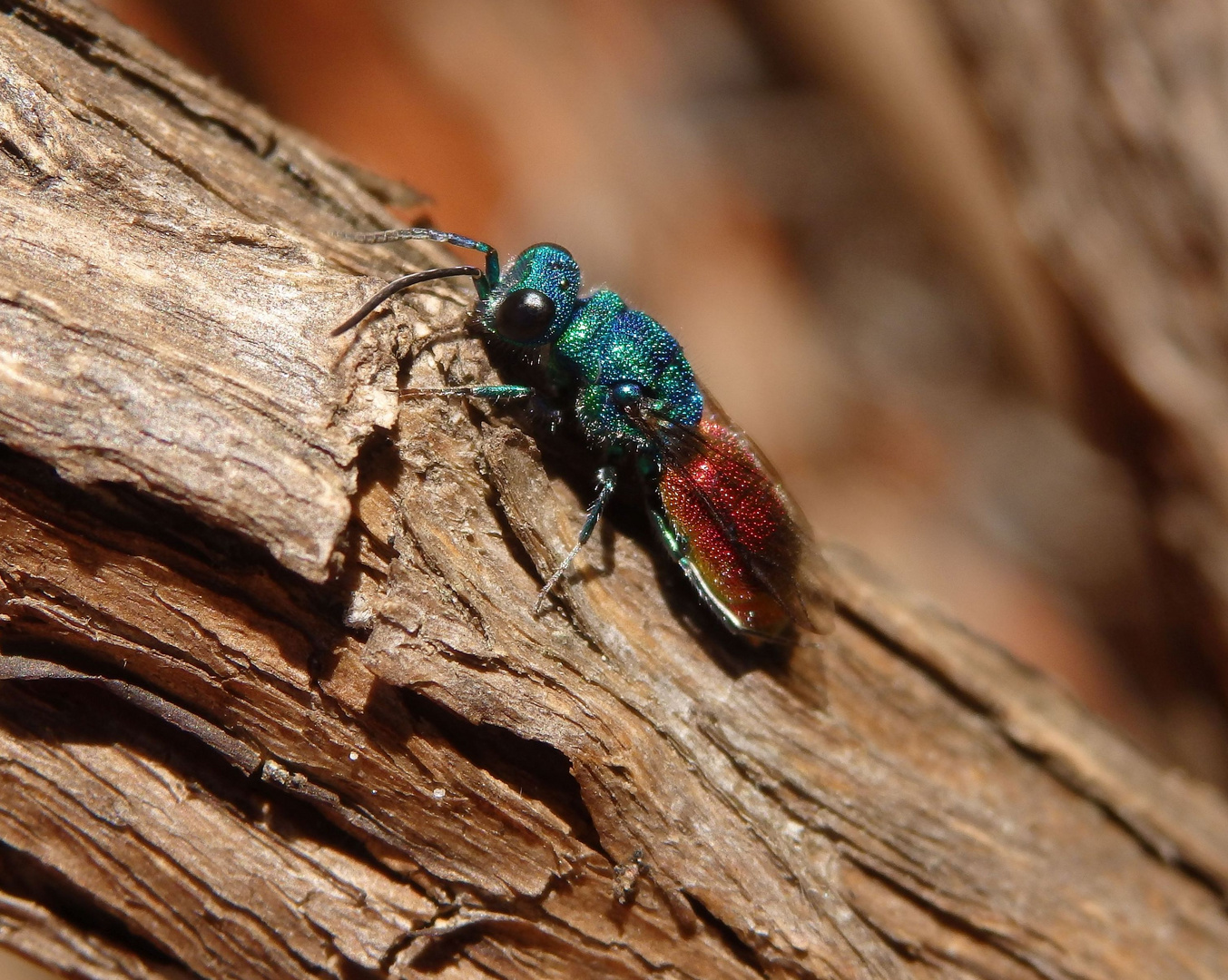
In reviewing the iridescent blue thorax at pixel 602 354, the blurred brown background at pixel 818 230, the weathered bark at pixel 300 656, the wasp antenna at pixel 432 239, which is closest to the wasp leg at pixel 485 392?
the weathered bark at pixel 300 656

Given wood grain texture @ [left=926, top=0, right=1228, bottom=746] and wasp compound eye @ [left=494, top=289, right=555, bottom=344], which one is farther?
wood grain texture @ [left=926, top=0, right=1228, bottom=746]

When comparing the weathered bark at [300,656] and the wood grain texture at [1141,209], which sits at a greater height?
the wood grain texture at [1141,209]

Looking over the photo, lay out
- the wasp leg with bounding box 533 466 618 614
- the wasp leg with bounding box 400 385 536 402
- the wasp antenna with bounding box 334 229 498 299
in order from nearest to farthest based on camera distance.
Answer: the wasp leg with bounding box 400 385 536 402, the wasp leg with bounding box 533 466 618 614, the wasp antenna with bounding box 334 229 498 299

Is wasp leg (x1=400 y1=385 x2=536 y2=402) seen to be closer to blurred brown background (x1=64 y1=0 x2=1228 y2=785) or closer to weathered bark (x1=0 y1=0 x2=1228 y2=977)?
weathered bark (x1=0 y1=0 x2=1228 y2=977)

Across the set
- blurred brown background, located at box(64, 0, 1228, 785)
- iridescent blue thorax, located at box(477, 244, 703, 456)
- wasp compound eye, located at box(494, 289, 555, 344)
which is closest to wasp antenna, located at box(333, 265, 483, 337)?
wasp compound eye, located at box(494, 289, 555, 344)

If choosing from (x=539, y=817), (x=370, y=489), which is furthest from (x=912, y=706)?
(x=370, y=489)

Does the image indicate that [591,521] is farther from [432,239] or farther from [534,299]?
[432,239]

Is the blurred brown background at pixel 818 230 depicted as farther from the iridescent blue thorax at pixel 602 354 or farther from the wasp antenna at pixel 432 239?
the wasp antenna at pixel 432 239
